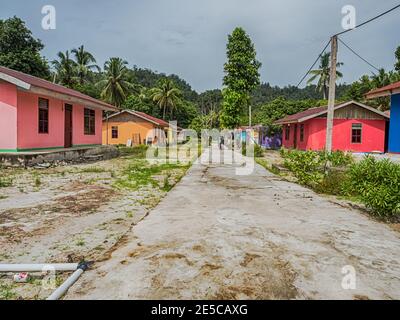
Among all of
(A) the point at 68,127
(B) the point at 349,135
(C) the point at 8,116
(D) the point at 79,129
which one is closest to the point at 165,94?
(B) the point at 349,135

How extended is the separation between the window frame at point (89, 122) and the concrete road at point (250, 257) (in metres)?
13.7

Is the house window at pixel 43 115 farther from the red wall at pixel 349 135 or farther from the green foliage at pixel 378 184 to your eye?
the red wall at pixel 349 135

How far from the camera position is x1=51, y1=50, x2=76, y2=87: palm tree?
39.4 metres

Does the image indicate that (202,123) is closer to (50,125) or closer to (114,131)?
(114,131)

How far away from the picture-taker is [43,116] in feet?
45.3

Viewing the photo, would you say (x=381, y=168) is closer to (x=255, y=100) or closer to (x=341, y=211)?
(x=341, y=211)

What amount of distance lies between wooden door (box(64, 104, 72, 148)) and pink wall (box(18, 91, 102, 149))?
0.28 m

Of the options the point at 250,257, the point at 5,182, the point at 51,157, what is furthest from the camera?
the point at 51,157

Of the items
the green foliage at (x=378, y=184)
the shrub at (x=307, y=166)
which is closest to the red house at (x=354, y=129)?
the shrub at (x=307, y=166)

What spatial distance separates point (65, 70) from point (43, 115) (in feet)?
94.8
